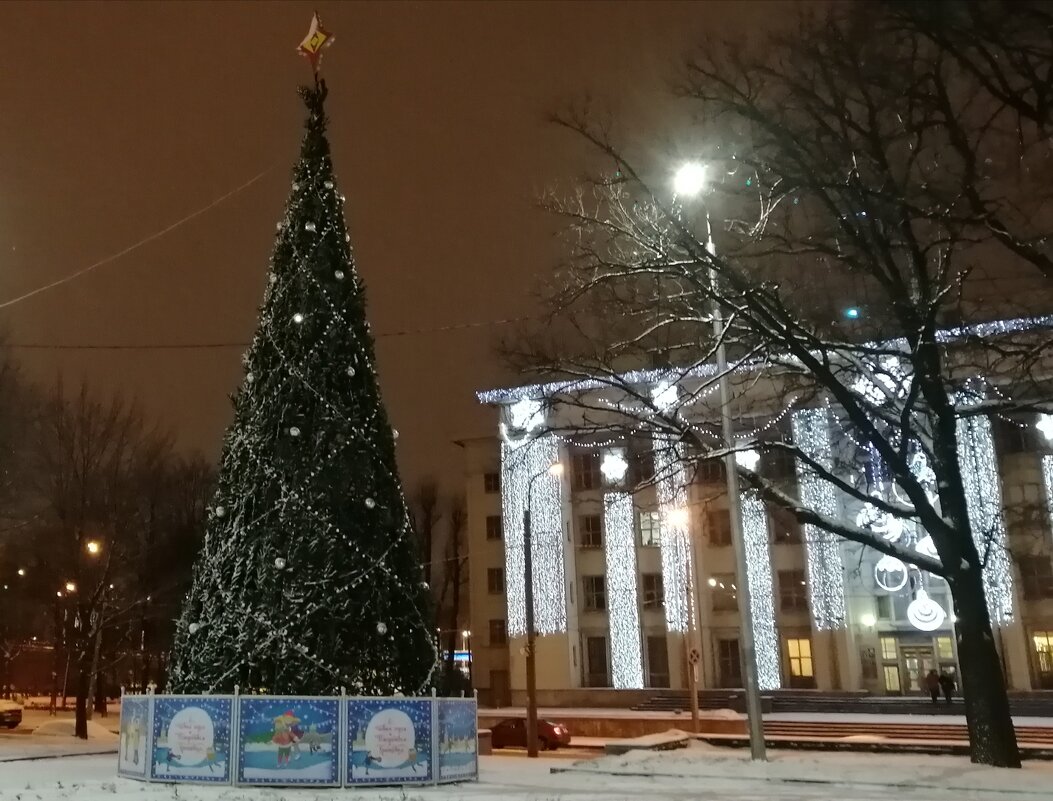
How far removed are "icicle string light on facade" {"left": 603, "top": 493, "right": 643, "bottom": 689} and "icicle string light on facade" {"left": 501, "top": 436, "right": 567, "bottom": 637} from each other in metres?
2.32

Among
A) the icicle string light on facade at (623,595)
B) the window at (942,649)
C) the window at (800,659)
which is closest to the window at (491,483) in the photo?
the icicle string light on facade at (623,595)

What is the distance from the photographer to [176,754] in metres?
14.3

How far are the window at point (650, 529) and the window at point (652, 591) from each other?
1.51 meters

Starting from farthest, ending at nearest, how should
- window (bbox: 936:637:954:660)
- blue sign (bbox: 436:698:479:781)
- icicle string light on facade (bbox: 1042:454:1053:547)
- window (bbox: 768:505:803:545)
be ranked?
window (bbox: 768:505:803:545) < window (bbox: 936:637:954:660) < icicle string light on facade (bbox: 1042:454:1053:547) < blue sign (bbox: 436:698:479:781)

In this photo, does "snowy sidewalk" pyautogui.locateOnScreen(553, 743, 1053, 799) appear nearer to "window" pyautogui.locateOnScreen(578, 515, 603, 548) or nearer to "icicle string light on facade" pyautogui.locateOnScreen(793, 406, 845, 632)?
"icicle string light on facade" pyautogui.locateOnScreen(793, 406, 845, 632)

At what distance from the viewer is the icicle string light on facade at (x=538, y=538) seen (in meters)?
45.5

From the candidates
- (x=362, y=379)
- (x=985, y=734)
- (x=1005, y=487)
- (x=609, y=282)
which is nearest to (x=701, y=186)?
(x=609, y=282)

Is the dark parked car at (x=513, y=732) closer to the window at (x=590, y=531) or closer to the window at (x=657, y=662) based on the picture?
the window at (x=657, y=662)

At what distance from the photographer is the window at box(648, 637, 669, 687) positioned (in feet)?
147

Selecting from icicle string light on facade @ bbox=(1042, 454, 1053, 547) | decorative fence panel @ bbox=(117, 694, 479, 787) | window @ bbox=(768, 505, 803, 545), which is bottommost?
decorative fence panel @ bbox=(117, 694, 479, 787)

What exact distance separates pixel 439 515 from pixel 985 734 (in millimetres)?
56832

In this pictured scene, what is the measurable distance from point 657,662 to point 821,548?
945 cm

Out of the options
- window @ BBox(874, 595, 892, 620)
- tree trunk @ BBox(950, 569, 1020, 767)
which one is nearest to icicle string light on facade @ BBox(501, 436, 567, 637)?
window @ BBox(874, 595, 892, 620)

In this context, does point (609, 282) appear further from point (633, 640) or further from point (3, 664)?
point (3, 664)
